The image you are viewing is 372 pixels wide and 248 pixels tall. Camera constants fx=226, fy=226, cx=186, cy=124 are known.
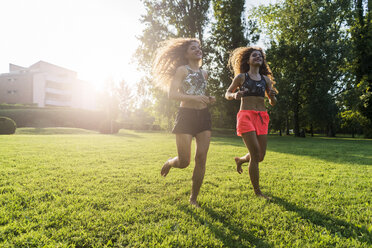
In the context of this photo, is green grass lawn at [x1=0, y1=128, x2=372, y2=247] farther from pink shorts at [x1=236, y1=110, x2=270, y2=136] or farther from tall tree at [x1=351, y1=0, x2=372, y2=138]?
tall tree at [x1=351, y1=0, x2=372, y2=138]

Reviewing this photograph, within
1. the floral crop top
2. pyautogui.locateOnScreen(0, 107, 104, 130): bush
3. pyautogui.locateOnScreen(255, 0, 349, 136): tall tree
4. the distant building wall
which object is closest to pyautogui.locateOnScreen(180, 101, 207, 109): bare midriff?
the floral crop top

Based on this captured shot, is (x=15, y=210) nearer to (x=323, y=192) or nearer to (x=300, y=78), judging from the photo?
(x=323, y=192)

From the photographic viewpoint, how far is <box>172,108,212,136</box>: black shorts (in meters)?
3.46

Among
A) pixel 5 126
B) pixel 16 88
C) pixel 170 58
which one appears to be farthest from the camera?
pixel 16 88

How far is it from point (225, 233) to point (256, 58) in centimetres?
293

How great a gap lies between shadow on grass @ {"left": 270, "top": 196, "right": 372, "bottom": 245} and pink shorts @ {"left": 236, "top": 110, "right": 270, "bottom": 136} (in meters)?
1.25

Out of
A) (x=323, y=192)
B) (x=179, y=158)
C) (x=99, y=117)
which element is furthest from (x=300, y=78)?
(x=99, y=117)

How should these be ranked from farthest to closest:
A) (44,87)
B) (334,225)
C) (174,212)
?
(44,87)
(174,212)
(334,225)

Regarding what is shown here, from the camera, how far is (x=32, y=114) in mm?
31656

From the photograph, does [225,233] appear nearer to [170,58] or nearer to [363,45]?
[170,58]

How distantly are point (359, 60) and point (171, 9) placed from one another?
24164 millimetres

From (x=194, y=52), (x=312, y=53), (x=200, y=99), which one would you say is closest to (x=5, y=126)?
(x=194, y=52)

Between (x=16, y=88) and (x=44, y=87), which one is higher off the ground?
(x=44, y=87)

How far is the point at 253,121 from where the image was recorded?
3.86m
